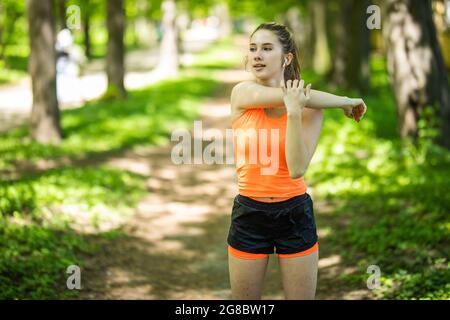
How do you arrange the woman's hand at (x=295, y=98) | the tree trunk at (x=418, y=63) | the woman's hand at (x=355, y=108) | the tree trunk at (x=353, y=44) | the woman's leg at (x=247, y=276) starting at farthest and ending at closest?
the tree trunk at (x=353, y=44)
the tree trunk at (x=418, y=63)
the woman's leg at (x=247, y=276)
the woman's hand at (x=355, y=108)
the woman's hand at (x=295, y=98)

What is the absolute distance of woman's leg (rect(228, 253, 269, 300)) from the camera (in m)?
3.52

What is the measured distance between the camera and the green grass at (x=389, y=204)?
5629 millimetres

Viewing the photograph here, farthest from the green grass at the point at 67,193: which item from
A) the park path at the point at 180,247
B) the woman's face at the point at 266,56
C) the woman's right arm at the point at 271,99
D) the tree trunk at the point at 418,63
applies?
the tree trunk at the point at 418,63

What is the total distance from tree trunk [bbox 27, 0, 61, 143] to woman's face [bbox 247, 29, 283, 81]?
9.81 m

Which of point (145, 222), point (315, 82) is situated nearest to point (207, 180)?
point (145, 222)

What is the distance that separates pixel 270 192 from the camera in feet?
11.5

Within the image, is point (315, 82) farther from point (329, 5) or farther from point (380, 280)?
point (380, 280)

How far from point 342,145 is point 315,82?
33.8ft

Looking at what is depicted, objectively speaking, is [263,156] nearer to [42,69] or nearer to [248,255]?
[248,255]

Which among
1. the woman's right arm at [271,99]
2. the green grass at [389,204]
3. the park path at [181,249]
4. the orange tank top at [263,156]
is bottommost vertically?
the park path at [181,249]

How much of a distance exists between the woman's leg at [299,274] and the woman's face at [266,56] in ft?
3.60

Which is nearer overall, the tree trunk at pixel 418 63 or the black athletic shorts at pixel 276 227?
the black athletic shorts at pixel 276 227

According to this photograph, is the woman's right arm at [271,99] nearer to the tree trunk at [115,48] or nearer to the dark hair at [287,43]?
the dark hair at [287,43]

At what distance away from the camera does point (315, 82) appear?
21672mm
